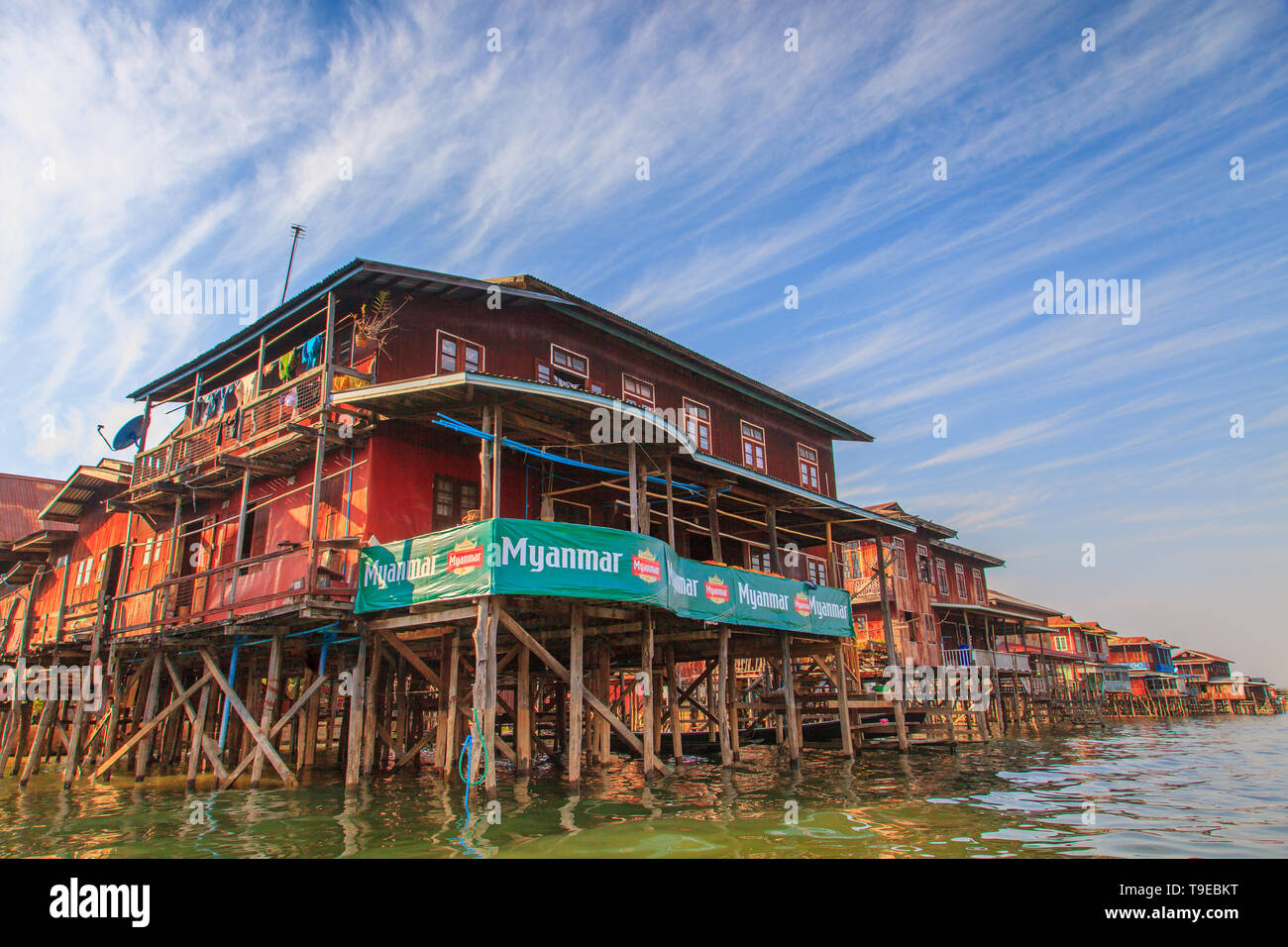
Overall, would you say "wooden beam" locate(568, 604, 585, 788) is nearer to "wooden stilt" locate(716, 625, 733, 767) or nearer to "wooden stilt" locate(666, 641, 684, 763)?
"wooden stilt" locate(716, 625, 733, 767)

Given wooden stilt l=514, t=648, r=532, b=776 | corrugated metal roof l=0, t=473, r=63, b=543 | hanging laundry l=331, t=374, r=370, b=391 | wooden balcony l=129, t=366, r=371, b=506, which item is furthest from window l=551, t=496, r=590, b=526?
corrugated metal roof l=0, t=473, r=63, b=543

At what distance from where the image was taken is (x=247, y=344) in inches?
826

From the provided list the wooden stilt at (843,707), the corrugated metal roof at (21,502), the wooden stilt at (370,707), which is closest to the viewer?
the wooden stilt at (370,707)

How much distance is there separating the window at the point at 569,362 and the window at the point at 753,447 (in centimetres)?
709

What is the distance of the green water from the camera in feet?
30.8

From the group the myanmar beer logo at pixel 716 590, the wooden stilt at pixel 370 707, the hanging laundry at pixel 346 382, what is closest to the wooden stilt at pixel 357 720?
the wooden stilt at pixel 370 707

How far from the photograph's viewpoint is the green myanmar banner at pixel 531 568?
521 inches

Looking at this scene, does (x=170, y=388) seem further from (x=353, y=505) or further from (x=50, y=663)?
(x=353, y=505)

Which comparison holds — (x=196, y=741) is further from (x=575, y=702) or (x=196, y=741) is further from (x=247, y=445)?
(x=575, y=702)

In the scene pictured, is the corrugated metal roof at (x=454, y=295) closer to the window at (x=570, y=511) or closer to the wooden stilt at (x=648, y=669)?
the window at (x=570, y=511)

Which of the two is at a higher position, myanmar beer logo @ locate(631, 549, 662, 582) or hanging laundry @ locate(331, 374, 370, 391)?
hanging laundry @ locate(331, 374, 370, 391)

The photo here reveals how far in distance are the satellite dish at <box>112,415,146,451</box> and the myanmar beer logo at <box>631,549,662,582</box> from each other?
17.4 meters

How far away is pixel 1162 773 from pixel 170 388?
26848 mm

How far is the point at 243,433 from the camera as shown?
2014cm
